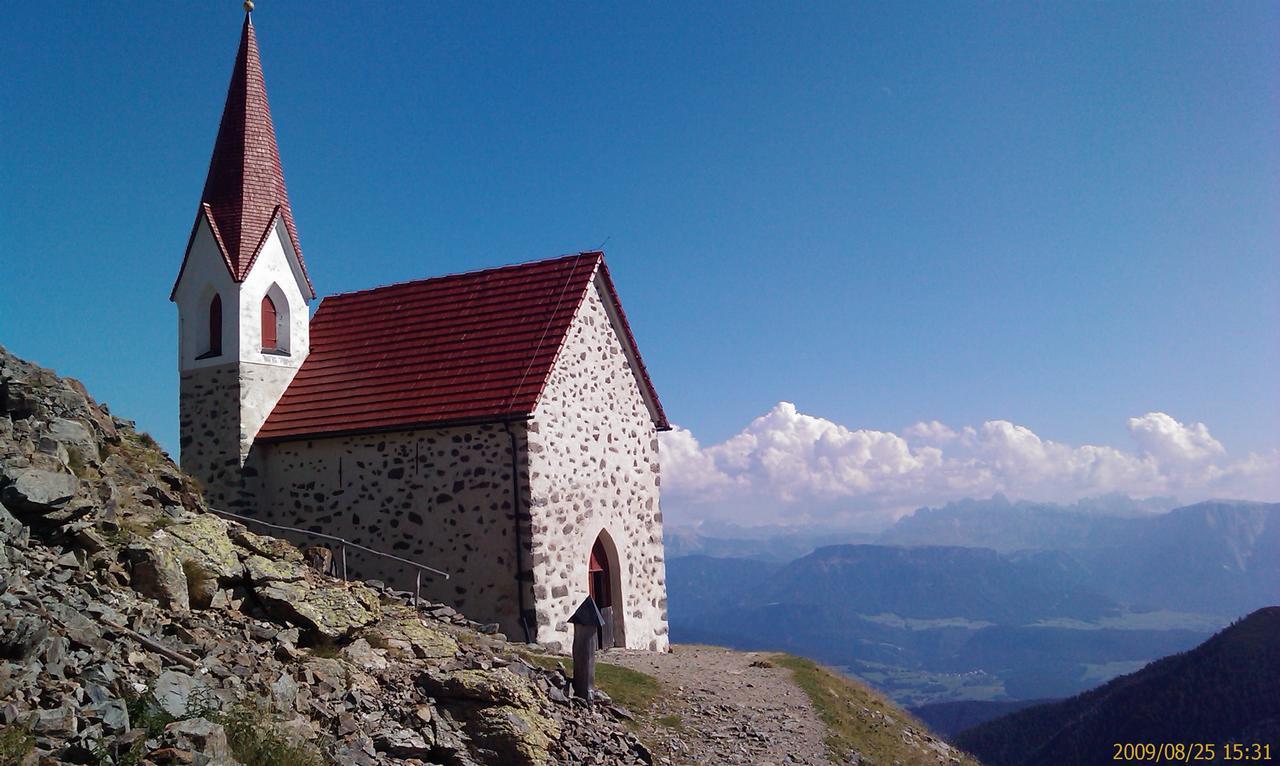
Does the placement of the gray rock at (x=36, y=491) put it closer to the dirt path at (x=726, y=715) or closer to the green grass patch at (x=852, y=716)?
the dirt path at (x=726, y=715)

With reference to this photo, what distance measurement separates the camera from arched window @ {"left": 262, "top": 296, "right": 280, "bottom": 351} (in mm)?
22703

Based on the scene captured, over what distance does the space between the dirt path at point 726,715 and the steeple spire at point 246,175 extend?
42.3 ft

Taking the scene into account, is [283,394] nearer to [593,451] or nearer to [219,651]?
[593,451]

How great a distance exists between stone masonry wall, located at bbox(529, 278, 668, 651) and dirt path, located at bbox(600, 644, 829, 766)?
5.19 ft

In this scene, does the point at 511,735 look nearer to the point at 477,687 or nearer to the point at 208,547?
the point at 477,687

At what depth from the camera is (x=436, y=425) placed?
768 inches

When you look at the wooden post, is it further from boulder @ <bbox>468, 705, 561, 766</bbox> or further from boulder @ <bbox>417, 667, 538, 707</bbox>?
boulder @ <bbox>468, 705, 561, 766</bbox>

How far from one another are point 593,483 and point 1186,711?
27.1 meters

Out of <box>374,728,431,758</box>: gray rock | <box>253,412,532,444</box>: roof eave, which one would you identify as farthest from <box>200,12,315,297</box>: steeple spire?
<box>374,728,431,758</box>: gray rock

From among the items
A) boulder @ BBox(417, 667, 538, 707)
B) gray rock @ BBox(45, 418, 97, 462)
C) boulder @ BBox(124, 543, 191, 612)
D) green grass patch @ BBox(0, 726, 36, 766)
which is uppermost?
gray rock @ BBox(45, 418, 97, 462)

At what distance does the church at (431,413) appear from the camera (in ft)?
→ 62.1

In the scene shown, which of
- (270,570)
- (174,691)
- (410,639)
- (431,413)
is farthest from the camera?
(431,413)

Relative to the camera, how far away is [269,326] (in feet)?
75.0

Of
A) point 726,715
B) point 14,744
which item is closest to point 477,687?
point 726,715
